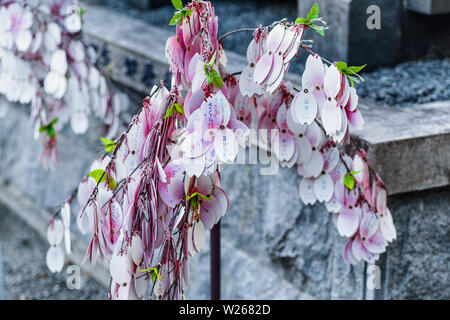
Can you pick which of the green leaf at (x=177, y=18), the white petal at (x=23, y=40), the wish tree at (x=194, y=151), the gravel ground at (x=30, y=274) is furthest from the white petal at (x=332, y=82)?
the gravel ground at (x=30, y=274)

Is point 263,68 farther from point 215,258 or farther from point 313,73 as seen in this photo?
point 215,258

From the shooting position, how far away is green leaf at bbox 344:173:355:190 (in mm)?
1379

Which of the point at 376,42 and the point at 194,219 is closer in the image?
the point at 194,219

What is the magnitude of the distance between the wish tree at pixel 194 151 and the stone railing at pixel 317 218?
24cm

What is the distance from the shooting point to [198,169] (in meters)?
1.07

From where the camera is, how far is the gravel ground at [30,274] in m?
2.68

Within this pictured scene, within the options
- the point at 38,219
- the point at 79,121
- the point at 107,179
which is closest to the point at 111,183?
the point at 107,179

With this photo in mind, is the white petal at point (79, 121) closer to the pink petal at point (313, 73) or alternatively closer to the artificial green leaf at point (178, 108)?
the artificial green leaf at point (178, 108)

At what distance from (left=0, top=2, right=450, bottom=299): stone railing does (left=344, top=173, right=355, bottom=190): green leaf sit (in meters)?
0.18

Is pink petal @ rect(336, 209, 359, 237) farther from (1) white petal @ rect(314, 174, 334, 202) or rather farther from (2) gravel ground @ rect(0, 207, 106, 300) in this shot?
(2) gravel ground @ rect(0, 207, 106, 300)
